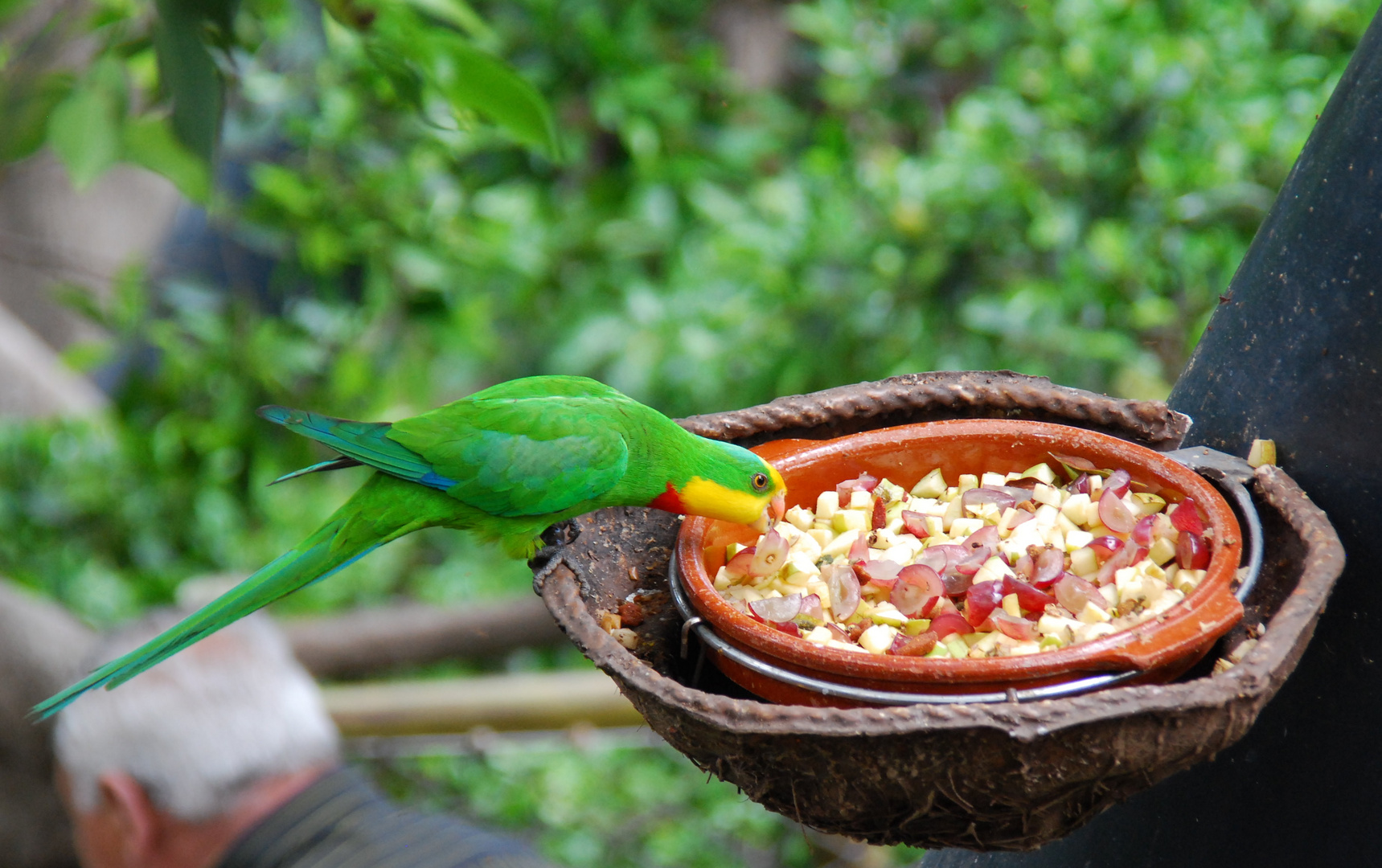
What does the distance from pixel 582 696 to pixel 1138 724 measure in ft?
8.00

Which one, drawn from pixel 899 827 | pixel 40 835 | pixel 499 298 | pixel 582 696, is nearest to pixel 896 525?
pixel 899 827

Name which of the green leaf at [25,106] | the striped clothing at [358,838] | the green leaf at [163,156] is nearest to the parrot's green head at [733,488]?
the green leaf at [163,156]

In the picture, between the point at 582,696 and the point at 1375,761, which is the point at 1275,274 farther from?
the point at 582,696

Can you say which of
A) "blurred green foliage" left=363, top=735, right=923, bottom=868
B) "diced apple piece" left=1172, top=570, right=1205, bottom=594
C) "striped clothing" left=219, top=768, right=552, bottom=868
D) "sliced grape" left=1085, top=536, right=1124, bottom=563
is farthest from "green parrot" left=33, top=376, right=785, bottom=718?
"blurred green foliage" left=363, top=735, right=923, bottom=868

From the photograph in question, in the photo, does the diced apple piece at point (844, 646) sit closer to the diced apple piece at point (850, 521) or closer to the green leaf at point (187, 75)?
the diced apple piece at point (850, 521)

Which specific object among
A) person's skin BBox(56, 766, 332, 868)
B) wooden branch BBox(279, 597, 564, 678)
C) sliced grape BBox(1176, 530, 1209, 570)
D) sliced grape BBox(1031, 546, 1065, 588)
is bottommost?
wooden branch BBox(279, 597, 564, 678)

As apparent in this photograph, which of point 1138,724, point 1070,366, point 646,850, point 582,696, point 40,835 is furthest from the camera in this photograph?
point 646,850

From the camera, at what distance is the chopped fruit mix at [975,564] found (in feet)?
4.06

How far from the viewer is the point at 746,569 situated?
58.0 inches

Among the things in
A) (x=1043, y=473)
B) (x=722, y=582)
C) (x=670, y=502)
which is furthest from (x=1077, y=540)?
(x=670, y=502)

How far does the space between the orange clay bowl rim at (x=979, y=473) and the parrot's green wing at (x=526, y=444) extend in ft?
0.82

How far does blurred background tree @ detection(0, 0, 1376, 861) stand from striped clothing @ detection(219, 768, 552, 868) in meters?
1.30

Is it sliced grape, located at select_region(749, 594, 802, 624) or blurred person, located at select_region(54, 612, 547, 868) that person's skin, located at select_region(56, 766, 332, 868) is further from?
sliced grape, located at select_region(749, 594, 802, 624)

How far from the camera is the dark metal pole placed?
1.22m
